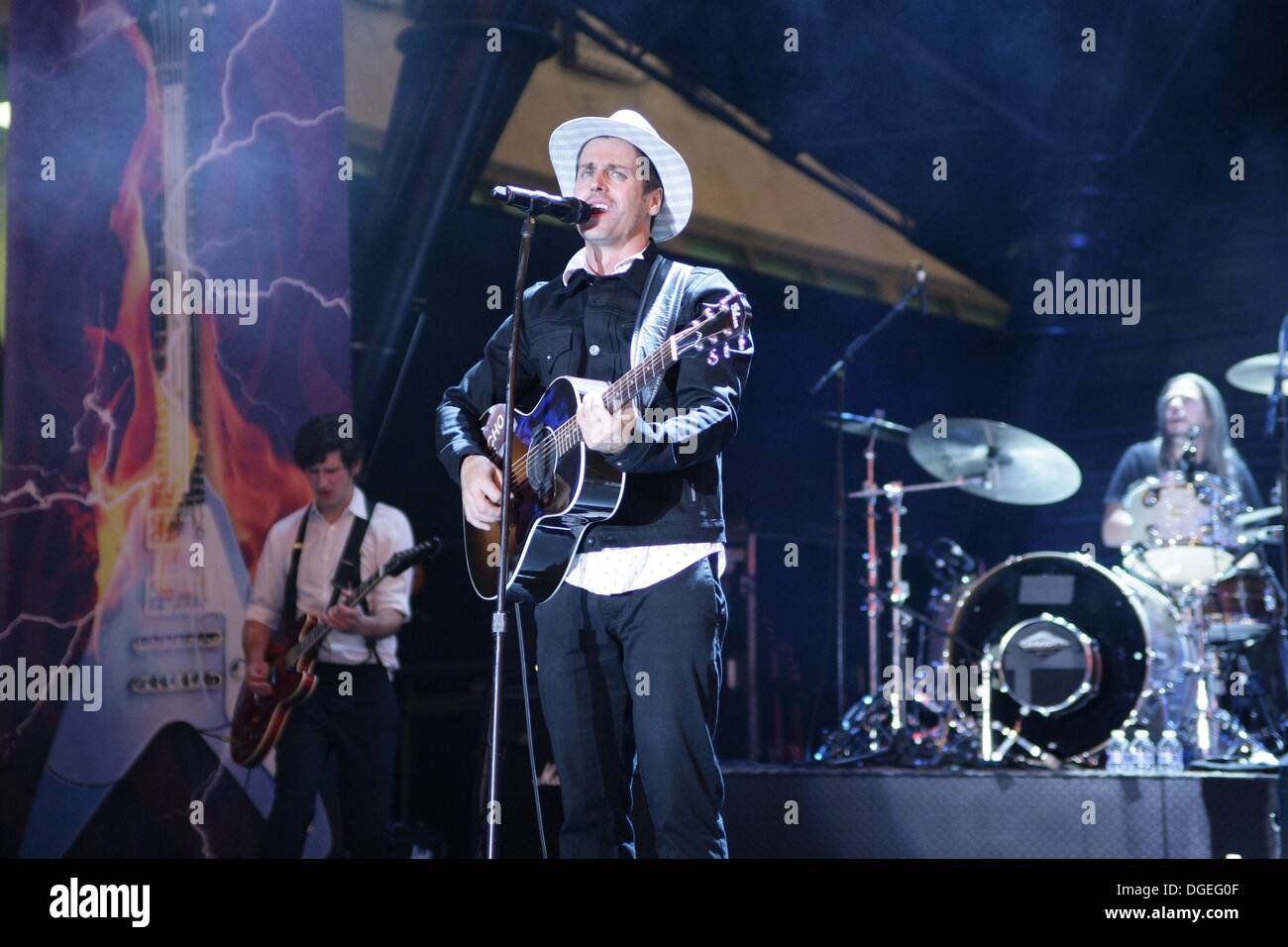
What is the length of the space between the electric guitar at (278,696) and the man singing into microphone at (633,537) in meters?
1.70

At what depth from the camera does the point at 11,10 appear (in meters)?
5.34

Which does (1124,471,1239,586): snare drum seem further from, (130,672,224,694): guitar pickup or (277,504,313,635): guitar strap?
(130,672,224,694): guitar pickup

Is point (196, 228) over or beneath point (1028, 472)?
over

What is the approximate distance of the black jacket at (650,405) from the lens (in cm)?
304

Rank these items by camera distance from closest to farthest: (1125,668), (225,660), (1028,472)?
(225,660), (1125,668), (1028,472)

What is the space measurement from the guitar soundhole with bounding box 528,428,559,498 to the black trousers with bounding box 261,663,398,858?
6.41 ft

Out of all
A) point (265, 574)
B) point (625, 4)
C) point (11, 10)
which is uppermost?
point (625, 4)

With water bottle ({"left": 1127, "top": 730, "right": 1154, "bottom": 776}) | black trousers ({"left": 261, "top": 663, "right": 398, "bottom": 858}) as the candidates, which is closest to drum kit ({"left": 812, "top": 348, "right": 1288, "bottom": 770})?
water bottle ({"left": 1127, "top": 730, "right": 1154, "bottom": 776})

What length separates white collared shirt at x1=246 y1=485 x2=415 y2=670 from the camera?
511 cm

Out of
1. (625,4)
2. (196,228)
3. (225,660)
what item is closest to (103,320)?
(196,228)

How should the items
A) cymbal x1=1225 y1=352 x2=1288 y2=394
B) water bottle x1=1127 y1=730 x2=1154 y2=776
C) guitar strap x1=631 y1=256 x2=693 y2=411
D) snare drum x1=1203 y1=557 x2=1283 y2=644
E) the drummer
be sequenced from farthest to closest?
the drummer → cymbal x1=1225 y1=352 x2=1288 y2=394 → snare drum x1=1203 y1=557 x2=1283 y2=644 → water bottle x1=1127 y1=730 x2=1154 y2=776 → guitar strap x1=631 y1=256 x2=693 y2=411
